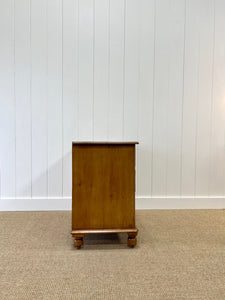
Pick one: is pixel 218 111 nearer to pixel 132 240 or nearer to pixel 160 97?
pixel 160 97

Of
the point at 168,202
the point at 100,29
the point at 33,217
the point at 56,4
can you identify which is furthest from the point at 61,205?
the point at 56,4

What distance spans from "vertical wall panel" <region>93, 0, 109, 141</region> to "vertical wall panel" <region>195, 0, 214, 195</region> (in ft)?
2.83

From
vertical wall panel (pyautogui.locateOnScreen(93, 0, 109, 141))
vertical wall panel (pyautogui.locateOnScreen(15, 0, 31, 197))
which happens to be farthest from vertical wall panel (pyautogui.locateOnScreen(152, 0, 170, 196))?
vertical wall panel (pyautogui.locateOnScreen(15, 0, 31, 197))

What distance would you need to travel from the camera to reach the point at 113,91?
2.37m

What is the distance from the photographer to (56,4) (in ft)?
7.51

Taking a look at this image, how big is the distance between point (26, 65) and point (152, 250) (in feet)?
6.00

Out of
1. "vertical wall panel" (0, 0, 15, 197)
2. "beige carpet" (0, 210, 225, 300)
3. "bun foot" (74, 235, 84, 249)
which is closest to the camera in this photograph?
"beige carpet" (0, 210, 225, 300)

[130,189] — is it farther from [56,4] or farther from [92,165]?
[56,4]

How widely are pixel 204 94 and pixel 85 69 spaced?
1.12 metres

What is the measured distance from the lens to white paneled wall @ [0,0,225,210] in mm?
2307

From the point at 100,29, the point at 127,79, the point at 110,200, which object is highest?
the point at 100,29

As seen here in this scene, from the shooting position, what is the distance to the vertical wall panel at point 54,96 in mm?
2299

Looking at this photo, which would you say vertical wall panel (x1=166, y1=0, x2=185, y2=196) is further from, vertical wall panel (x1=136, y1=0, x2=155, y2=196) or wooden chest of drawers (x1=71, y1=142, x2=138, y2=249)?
wooden chest of drawers (x1=71, y1=142, x2=138, y2=249)

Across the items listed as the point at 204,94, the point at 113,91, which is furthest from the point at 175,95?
the point at 113,91
